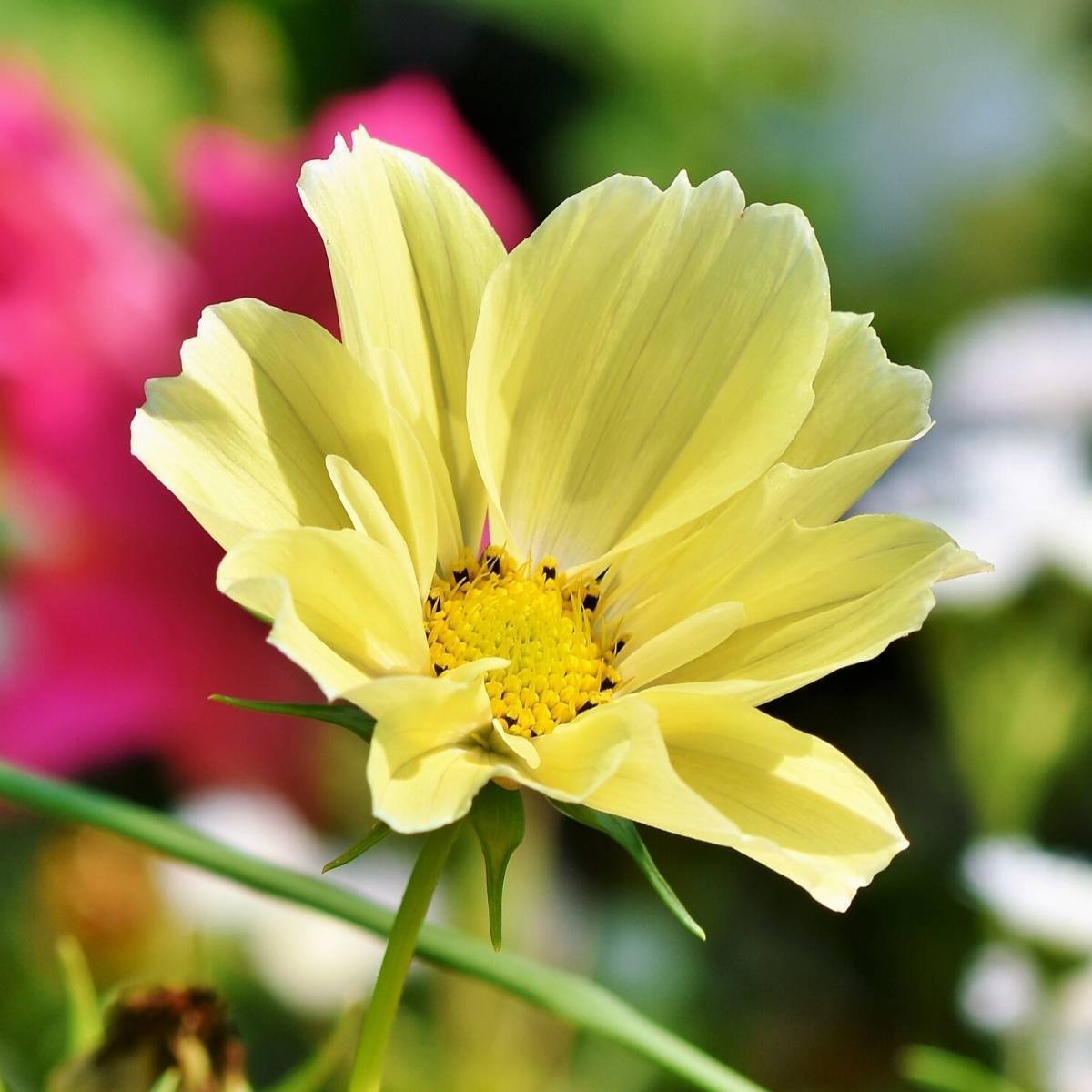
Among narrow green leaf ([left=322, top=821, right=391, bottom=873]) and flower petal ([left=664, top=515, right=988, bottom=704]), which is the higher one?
flower petal ([left=664, top=515, right=988, bottom=704])

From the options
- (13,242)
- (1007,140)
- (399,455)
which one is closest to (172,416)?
(399,455)

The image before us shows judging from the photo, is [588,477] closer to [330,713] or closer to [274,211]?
[330,713]

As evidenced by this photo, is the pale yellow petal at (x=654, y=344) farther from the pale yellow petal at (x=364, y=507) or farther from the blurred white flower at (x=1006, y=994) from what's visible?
the blurred white flower at (x=1006, y=994)

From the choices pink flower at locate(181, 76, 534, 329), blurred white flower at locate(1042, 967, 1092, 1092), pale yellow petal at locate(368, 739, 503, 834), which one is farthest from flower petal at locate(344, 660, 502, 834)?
pink flower at locate(181, 76, 534, 329)

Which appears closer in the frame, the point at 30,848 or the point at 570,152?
the point at 30,848

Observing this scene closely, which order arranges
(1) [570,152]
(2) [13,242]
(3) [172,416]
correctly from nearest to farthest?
(3) [172,416]
(2) [13,242]
(1) [570,152]

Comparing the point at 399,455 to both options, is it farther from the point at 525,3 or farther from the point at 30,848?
the point at 525,3

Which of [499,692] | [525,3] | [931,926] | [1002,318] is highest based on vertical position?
[525,3]

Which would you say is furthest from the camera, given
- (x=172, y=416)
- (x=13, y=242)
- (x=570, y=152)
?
(x=570, y=152)

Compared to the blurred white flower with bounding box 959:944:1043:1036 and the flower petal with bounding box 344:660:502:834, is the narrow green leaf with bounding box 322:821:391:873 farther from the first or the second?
the blurred white flower with bounding box 959:944:1043:1036
